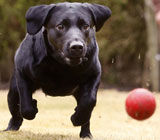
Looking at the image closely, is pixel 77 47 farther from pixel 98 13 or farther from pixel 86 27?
pixel 98 13

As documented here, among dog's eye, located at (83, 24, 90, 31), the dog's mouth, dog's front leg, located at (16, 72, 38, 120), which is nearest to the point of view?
the dog's mouth

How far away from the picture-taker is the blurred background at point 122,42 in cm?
1939

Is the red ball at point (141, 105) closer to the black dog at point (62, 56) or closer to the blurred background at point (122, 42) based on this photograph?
the black dog at point (62, 56)

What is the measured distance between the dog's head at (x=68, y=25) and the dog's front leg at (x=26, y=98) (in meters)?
0.57

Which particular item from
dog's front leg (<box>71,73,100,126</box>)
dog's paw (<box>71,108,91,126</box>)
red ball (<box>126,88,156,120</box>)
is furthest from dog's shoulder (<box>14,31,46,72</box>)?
red ball (<box>126,88,156,120</box>)

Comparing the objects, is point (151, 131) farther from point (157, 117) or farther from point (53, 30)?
point (53, 30)

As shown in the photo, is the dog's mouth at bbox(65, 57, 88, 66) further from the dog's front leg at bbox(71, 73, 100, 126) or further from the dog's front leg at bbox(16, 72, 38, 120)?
the dog's front leg at bbox(16, 72, 38, 120)

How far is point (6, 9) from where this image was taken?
19.9 metres

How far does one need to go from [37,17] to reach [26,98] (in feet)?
2.82

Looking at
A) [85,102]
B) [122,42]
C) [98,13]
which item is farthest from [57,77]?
[122,42]

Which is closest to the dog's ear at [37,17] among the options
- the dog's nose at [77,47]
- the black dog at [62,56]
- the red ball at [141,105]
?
the black dog at [62,56]

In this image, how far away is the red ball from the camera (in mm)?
6812

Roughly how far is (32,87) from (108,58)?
51.1 ft

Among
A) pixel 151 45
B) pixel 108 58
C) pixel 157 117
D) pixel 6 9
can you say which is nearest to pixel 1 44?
pixel 6 9
